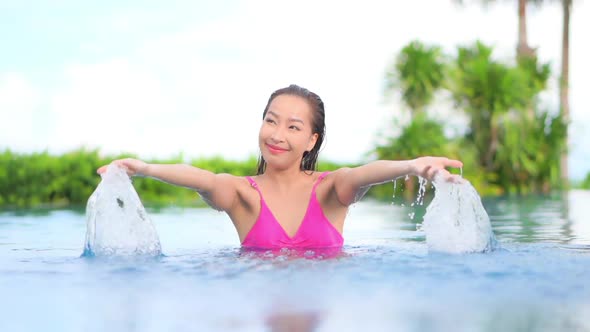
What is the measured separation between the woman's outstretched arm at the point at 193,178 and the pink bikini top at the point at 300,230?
0.64ft

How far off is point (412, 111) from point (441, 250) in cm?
1850

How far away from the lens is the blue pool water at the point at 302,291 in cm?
243

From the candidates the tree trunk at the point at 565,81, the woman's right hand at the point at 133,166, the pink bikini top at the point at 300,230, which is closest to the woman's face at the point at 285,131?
the pink bikini top at the point at 300,230

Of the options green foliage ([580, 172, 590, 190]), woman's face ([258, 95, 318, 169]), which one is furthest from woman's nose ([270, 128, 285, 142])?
green foliage ([580, 172, 590, 190])

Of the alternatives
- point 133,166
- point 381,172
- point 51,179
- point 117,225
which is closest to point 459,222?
point 381,172

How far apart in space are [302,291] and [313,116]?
1.71 meters

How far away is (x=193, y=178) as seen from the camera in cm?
416

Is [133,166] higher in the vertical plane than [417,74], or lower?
lower

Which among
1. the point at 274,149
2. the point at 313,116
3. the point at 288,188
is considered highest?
the point at 313,116

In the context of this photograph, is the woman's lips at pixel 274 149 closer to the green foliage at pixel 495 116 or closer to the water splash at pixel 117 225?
the water splash at pixel 117 225

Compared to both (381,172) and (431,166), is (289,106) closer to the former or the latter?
(381,172)

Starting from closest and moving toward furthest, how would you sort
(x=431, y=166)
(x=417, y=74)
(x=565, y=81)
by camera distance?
(x=431, y=166)
(x=417, y=74)
(x=565, y=81)

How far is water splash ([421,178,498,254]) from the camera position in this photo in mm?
4336

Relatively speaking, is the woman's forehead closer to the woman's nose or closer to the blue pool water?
the woman's nose
